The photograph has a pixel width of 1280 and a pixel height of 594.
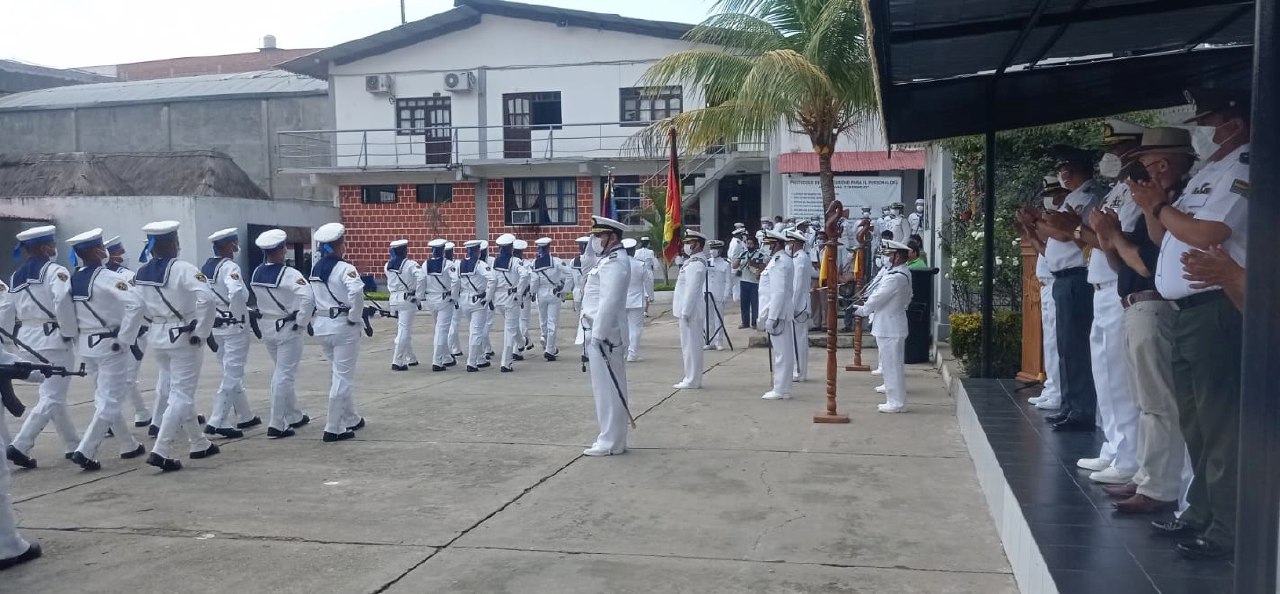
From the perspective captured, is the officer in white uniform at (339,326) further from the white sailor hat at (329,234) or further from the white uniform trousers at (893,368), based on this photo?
the white uniform trousers at (893,368)

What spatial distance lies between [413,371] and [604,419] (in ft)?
23.5

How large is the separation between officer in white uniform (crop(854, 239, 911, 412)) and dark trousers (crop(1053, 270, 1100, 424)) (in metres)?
2.88

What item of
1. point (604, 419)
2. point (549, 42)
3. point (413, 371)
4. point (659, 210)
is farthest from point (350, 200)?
point (604, 419)

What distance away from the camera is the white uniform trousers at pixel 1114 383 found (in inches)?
232

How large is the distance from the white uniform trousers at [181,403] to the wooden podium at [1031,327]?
7.11m

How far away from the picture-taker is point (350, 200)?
34.1 metres

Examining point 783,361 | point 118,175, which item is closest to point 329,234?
point 783,361

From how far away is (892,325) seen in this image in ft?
34.3

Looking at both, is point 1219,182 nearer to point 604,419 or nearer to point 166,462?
point 604,419

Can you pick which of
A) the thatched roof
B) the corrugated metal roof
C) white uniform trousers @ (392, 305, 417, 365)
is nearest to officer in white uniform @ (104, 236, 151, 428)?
white uniform trousers @ (392, 305, 417, 365)

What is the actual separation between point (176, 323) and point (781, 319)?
605 cm

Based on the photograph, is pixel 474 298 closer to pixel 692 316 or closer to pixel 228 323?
pixel 692 316

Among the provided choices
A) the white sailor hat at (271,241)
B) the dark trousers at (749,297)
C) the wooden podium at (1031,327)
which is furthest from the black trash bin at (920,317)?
the white sailor hat at (271,241)

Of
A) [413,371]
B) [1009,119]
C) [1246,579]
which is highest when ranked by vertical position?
[1009,119]
